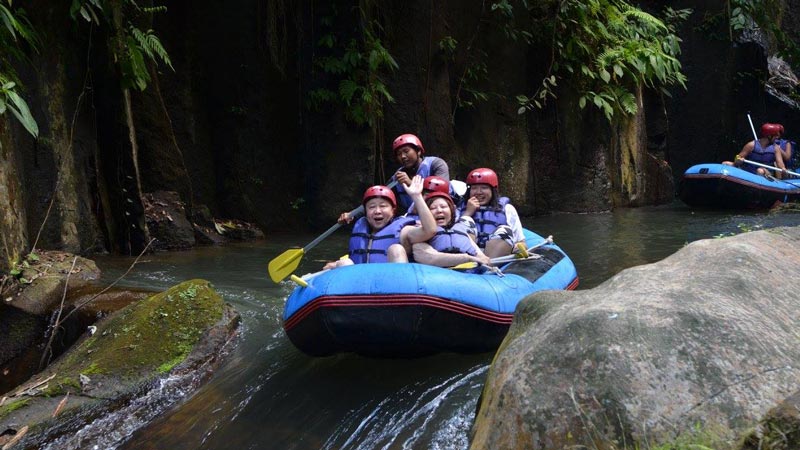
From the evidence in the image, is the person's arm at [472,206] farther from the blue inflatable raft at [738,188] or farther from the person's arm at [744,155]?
the person's arm at [744,155]

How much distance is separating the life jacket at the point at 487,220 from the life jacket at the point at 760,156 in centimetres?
848

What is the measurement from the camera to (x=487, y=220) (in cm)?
571

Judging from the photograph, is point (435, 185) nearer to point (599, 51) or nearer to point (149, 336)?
point (149, 336)

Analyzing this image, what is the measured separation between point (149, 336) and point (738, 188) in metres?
10.3

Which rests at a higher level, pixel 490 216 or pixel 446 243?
pixel 490 216

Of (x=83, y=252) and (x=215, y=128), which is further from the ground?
(x=215, y=128)

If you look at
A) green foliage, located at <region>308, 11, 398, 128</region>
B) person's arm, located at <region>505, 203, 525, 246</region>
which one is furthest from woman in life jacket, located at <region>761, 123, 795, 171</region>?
person's arm, located at <region>505, 203, 525, 246</region>

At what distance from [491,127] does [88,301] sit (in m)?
7.90

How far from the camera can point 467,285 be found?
420cm

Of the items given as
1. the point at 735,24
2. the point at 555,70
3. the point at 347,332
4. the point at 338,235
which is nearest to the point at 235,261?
the point at 338,235

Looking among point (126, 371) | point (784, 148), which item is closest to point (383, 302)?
point (126, 371)

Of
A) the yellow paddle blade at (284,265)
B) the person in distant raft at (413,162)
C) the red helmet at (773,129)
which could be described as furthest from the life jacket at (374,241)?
the red helmet at (773,129)

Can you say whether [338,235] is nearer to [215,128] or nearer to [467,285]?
[215,128]

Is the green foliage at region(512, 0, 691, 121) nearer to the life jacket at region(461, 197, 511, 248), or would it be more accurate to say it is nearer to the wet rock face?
the life jacket at region(461, 197, 511, 248)
